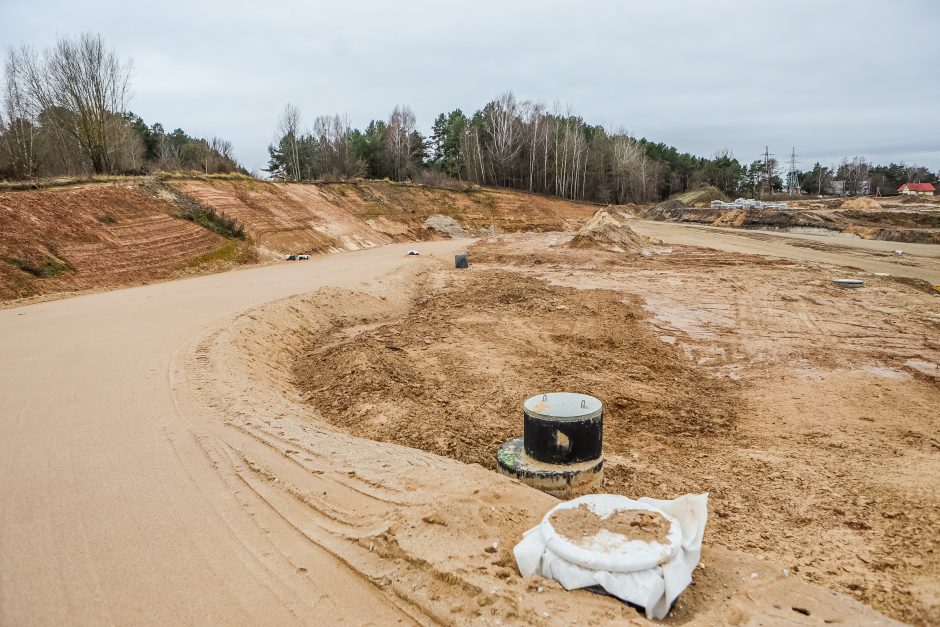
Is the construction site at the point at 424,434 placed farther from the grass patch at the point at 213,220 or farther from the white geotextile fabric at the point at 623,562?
the grass patch at the point at 213,220

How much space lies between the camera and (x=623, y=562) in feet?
9.40

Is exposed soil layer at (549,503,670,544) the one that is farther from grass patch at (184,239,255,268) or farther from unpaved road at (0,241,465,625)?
grass patch at (184,239,255,268)

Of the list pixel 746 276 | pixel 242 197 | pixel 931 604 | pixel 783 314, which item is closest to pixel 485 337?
pixel 783 314

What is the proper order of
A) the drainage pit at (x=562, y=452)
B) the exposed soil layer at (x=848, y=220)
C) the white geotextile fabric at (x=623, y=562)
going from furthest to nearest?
the exposed soil layer at (x=848, y=220), the drainage pit at (x=562, y=452), the white geotextile fabric at (x=623, y=562)

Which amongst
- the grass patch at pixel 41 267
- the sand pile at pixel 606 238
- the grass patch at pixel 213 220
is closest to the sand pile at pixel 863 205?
the sand pile at pixel 606 238

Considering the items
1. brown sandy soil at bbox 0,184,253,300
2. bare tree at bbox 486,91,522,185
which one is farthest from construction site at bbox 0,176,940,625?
bare tree at bbox 486,91,522,185

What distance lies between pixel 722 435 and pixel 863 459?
1384 millimetres

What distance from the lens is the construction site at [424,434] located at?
3.08 metres

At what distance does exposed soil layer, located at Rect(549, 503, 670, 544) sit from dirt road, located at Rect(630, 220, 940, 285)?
18.6m

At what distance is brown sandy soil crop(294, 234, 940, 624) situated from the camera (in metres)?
4.15

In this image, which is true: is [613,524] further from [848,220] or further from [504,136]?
[504,136]

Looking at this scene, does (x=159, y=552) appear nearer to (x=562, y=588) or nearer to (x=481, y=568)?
(x=481, y=568)

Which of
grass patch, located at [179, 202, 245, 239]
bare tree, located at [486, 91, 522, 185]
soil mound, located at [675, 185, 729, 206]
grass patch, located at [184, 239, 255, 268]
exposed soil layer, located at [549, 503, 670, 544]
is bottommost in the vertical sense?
exposed soil layer, located at [549, 503, 670, 544]

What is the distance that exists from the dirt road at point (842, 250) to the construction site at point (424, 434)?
230cm
